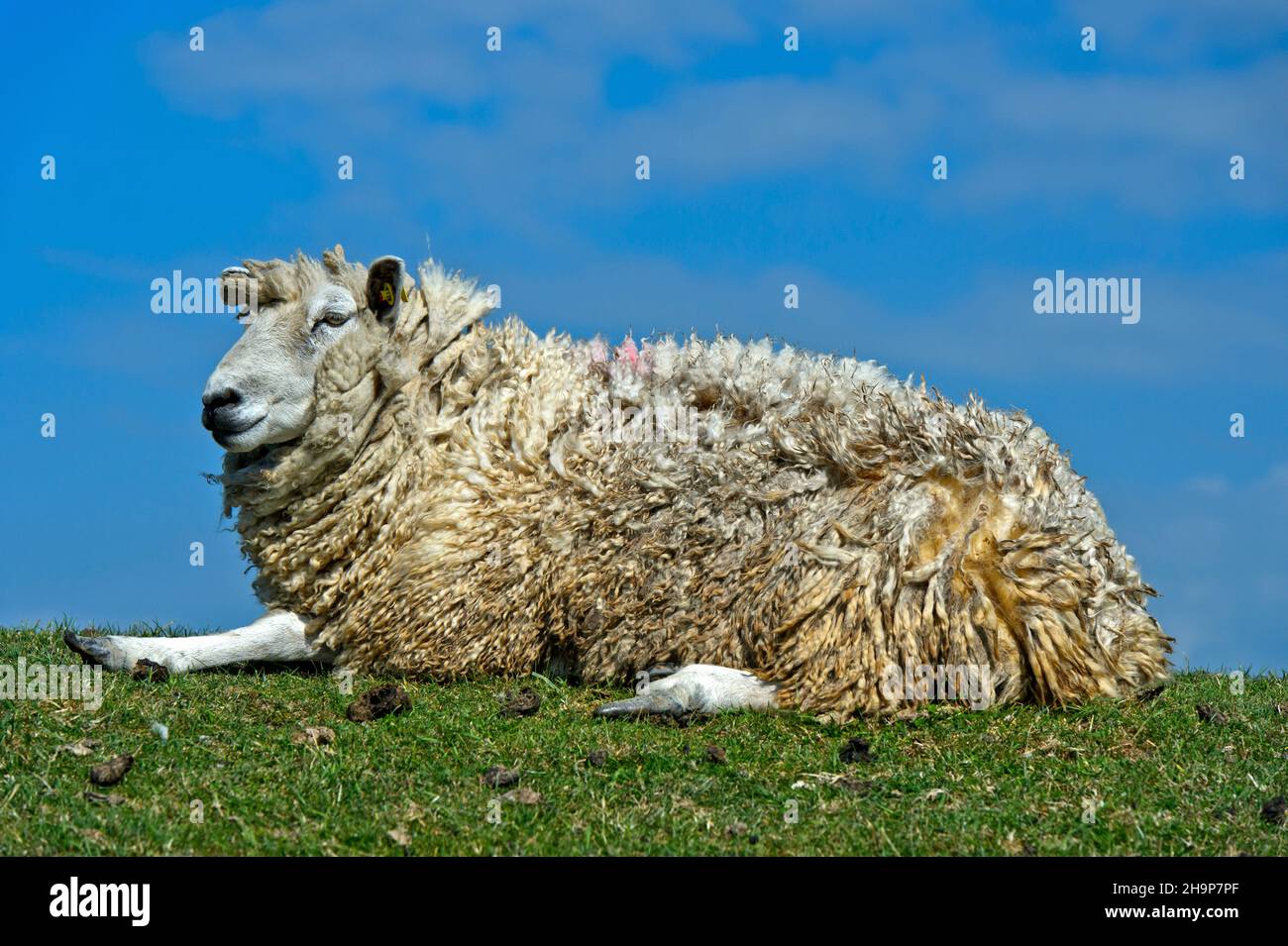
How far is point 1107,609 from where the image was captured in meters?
7.82

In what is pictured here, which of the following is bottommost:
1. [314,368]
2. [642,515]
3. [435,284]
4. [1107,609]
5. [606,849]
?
[606,849]

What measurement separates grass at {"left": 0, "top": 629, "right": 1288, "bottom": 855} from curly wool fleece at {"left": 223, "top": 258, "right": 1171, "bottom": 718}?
433mm

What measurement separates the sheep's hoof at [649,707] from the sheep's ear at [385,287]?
313 centimetres

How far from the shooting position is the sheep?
24.7 ft

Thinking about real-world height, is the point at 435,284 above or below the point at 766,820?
above

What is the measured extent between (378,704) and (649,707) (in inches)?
60.7

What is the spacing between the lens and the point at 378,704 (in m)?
7.60

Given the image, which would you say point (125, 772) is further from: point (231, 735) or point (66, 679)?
point (66, 679)

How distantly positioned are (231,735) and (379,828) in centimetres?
173

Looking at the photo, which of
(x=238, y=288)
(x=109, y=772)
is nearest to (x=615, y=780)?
(x=109, y=772)

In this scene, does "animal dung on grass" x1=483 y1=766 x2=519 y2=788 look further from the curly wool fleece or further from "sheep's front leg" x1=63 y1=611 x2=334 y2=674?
"sheep's front leg" x1=63 y1=611 x2=334 y2=674

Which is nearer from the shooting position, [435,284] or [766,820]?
[766,820]

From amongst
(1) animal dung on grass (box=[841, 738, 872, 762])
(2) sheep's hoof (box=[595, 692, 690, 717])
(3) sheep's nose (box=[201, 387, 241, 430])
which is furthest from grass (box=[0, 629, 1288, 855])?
(3) sheep's nose (box=[201, 387, 241, 430])

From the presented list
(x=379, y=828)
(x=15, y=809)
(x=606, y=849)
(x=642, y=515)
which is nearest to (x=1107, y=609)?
(x=642, y=515)
